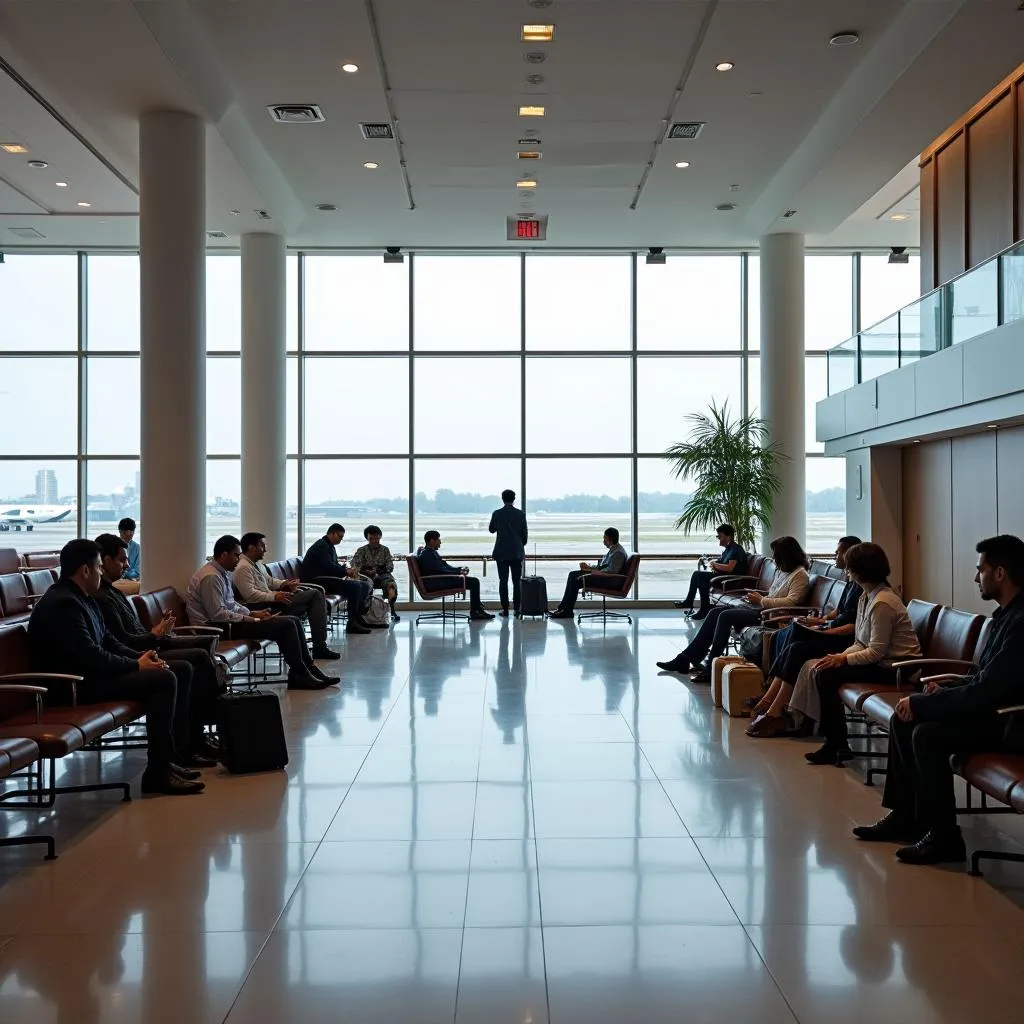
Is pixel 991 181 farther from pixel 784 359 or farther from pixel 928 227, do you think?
pixel 784 359

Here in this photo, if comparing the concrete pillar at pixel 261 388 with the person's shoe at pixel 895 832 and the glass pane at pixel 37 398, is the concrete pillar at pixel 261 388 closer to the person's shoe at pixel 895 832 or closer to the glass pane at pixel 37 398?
the glass pane at pixel 37 398

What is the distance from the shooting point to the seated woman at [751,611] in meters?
8.98

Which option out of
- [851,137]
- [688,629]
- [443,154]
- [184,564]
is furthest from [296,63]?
[688,629]

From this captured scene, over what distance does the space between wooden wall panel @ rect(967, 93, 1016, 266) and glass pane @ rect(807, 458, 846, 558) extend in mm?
5012

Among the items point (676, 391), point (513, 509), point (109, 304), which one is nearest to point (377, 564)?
point (513, 509)

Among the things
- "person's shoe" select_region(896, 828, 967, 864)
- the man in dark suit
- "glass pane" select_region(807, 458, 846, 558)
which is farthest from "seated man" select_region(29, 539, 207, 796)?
"glass pane" select_region(807, 458, 846, 558)

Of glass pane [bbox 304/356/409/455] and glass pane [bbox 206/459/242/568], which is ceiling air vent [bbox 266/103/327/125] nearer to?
glass pane [bbox 304/356/409/455]

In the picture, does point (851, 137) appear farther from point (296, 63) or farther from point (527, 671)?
point (527, 671)

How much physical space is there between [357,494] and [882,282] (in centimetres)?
895

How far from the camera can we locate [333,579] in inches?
514

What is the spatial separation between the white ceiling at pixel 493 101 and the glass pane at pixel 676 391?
2.44m

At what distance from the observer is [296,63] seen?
9523mm

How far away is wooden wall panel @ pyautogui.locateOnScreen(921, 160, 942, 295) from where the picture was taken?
43.1 ft

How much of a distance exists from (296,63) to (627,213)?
610 centimetres
